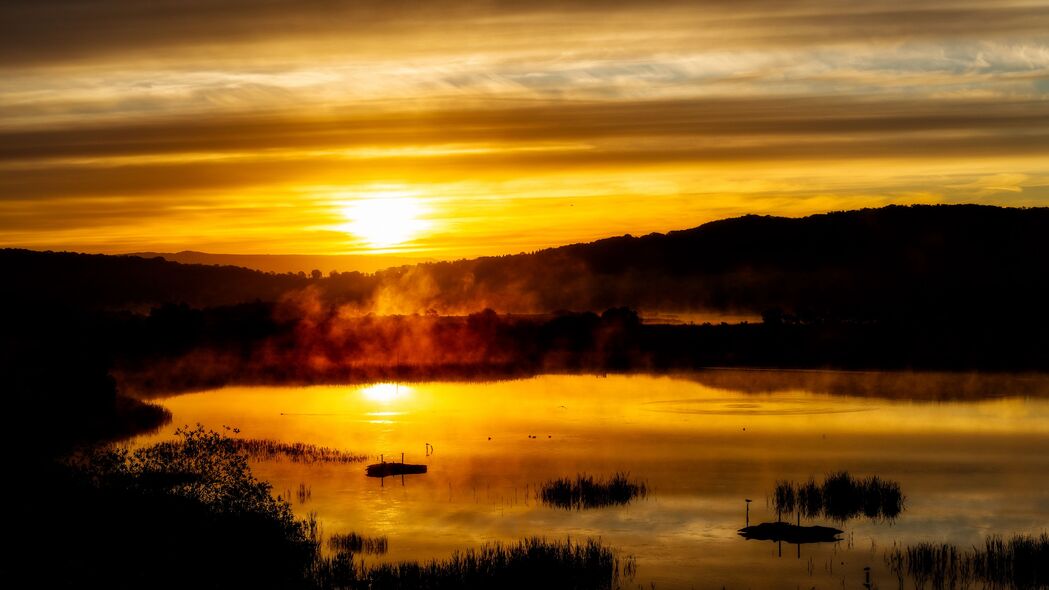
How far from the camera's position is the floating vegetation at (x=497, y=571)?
2359cm

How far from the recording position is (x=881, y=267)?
15462 centimetres

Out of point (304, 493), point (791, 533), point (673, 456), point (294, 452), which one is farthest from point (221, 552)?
point (673, 456)

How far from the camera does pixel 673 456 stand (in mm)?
42219

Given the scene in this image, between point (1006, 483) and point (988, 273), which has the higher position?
point (988, 273)

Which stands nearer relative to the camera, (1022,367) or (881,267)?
(1022,367)

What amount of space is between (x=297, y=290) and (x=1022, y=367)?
127284mm

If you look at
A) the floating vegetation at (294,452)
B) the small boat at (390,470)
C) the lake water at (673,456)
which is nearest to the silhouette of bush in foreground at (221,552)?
the lake water at (673,456)

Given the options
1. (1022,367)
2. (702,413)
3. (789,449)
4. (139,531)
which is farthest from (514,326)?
(139,531)

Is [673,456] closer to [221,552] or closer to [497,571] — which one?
[497,571]

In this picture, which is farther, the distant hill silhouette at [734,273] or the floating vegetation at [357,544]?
the distant hill silhouette at [734,273]

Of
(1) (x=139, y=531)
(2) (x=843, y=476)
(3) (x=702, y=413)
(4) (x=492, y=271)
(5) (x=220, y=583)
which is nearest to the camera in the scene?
(5) (x=220, y=583)

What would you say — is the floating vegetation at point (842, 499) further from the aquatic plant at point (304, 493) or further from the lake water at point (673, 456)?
the aquatic plant at point (304, 493)

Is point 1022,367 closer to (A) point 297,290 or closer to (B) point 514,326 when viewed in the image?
(B) point 514,326

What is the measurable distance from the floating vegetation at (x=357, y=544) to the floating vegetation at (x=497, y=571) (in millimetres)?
1155
